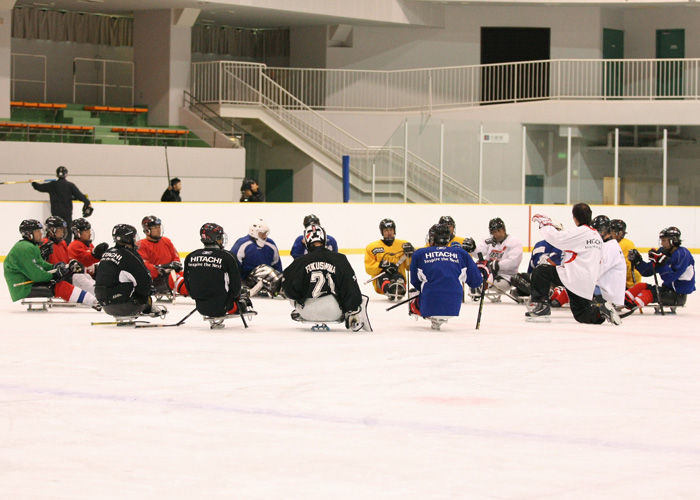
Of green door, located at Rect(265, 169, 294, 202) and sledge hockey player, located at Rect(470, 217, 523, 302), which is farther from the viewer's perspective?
green door, located at Rect(265, 169, 294, 202)

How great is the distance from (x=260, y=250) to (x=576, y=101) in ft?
48.5

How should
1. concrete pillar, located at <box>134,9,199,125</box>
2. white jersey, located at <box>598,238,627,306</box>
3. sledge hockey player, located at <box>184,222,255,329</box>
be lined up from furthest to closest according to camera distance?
concrete pillar, located at <box>134,9,199,125</box> < white jersey, located at <box>598,238,627,306</box> < sledge hockey player, located at <box>184,222,255,329</box>

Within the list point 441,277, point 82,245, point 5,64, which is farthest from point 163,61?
point 441,277

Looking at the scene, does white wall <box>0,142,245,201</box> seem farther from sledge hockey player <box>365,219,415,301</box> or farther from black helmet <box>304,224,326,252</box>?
black helmet <box>304,224,326,252</box>

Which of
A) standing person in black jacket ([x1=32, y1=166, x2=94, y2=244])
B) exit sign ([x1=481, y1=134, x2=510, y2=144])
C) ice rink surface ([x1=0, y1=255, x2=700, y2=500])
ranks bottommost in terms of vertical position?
ice rink surface ([x1=0, y1=255, x2=700, y2=500])

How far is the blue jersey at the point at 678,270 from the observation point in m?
11.0

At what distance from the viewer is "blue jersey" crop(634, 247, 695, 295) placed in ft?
36.1

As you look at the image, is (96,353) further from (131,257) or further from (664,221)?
(664,221)

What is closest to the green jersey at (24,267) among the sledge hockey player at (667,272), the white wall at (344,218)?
the sledge hockey player at (667,272)

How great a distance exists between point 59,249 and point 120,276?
2.11m

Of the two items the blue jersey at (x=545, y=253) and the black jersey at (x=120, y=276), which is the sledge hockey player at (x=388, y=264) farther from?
the black jersey at (x=120, y=276)

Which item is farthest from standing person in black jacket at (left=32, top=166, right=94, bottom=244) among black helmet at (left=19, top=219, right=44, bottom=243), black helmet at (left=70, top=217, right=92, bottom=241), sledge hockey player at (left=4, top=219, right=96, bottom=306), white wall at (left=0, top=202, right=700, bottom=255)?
black helmet at (left=19, top=219, right=44, bottom=243)

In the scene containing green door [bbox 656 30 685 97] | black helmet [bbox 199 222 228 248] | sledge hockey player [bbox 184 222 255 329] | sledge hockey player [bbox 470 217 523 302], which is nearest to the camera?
sledge hockey player [bbox 184 222 255 329]

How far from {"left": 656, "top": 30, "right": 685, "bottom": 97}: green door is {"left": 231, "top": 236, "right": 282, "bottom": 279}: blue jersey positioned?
16.5m
